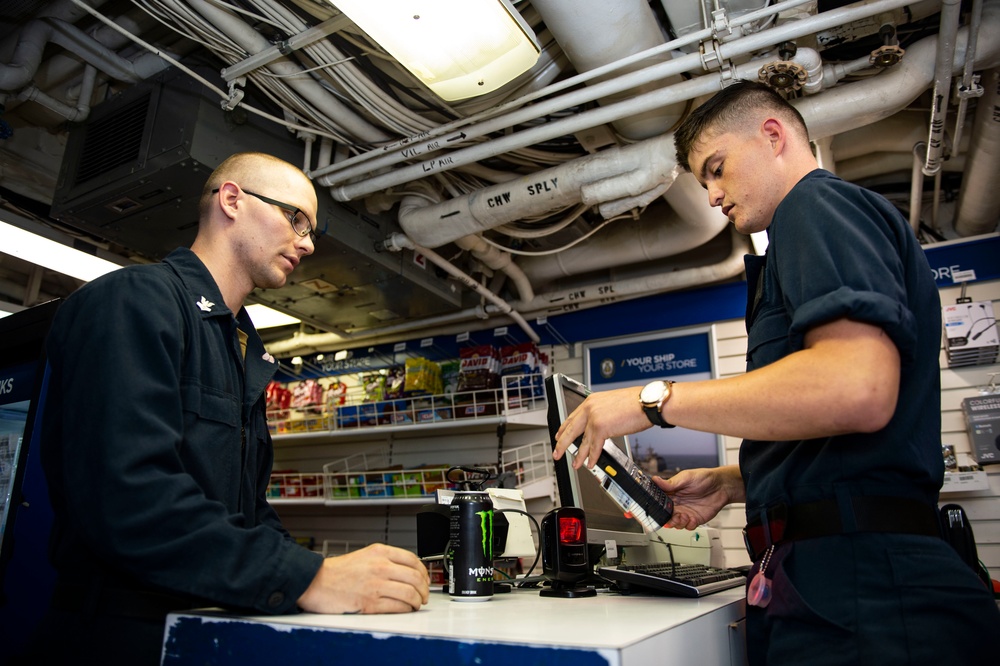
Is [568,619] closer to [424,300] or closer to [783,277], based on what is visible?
[783,277]

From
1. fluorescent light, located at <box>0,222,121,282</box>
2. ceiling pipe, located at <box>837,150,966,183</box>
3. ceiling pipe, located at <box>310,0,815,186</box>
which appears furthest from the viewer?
ceiling pipe, located at <box>837,150,966,183</box>

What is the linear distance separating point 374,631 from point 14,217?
336 centimetres

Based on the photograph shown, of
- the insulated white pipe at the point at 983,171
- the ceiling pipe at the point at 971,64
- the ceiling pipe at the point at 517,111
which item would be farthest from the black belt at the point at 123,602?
the insulated white pipe at the point at 983,171

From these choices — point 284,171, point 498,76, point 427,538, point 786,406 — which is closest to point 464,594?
point 427,538

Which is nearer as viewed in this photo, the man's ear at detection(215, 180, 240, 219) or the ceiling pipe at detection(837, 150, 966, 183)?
the man's ear at detection(215, 180, 240, 219)

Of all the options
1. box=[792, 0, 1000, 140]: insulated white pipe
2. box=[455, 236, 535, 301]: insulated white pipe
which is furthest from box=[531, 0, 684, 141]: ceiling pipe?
box=[455, 236, 535, 301]: insulated white pipe

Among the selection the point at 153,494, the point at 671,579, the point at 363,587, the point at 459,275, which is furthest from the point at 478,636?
the point at 459,275

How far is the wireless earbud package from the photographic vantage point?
3.18 metres

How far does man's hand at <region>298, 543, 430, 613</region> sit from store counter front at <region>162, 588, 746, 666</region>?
0.02 m

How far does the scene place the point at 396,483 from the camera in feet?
12.4

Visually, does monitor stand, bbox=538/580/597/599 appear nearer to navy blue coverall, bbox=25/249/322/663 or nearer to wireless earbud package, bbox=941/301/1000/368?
navy blue coverall, bbox=25/249/322/663

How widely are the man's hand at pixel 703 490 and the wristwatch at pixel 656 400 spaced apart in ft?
1.82

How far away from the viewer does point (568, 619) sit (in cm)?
105

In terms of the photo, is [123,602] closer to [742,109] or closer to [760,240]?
[742,109]
